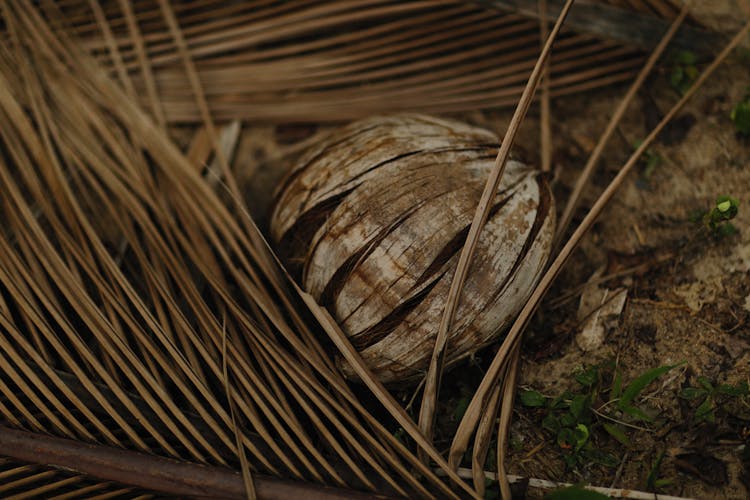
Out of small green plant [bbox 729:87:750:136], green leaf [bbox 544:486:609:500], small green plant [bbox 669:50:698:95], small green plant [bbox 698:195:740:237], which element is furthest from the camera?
small green plant [bbox 669:50:698:95]

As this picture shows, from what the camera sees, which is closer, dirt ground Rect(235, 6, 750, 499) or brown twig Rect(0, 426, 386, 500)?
brown twig Rect(0, 426, 386, 500)

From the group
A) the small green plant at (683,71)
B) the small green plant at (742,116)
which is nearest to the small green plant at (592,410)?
the small green plant at (742,116)

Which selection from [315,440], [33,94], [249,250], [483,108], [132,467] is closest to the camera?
[132,467]

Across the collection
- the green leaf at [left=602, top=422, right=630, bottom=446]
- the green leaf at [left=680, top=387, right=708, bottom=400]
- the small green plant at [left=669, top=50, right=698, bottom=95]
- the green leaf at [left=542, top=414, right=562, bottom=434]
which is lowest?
the green leaf at [left=602, top=422, right=630, bottom=446]

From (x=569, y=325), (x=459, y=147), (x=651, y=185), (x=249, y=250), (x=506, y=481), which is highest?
(x=459, y=147)

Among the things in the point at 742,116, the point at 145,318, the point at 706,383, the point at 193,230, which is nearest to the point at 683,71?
the point at 742,116

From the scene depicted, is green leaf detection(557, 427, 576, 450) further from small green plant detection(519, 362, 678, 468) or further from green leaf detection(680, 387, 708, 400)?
green leaf detection(680, 387, 708, 400)

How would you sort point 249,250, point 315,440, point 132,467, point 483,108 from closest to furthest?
point 132,467 → point 315,440 → point 249,250 → point 483,108

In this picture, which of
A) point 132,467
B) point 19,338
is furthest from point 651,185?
point 19,338

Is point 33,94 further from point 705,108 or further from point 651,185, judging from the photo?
point 705,108

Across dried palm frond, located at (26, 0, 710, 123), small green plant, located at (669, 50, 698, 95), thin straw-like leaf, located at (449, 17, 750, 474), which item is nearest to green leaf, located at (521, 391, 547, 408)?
thin straw-like leaf, located at (449, 17, 750, 474)
